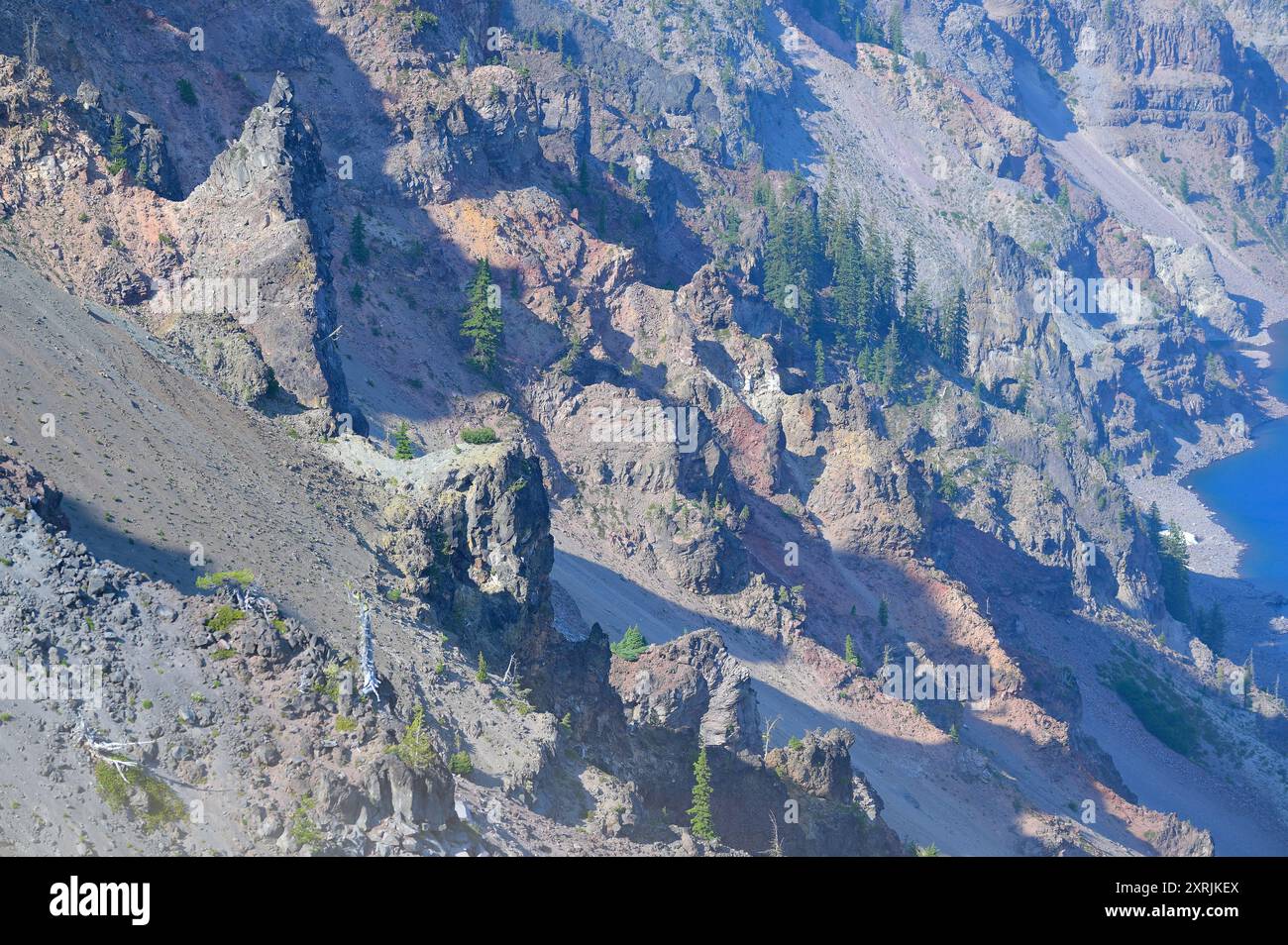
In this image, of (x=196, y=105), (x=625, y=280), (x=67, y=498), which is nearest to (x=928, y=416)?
(x=625, y=280)

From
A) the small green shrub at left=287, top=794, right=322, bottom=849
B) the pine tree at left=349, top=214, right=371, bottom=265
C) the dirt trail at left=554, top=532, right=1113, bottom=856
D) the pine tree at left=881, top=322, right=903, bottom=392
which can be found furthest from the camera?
the pine tree at left=881, top=322, right=903, bottom=392

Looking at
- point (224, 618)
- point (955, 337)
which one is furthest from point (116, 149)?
point (955, 337)

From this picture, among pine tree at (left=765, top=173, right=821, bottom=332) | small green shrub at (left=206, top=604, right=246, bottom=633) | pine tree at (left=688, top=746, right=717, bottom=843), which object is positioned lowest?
pine tree at (left=688, top=746, right=717, bottom=843)

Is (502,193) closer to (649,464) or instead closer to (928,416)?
(649,464)

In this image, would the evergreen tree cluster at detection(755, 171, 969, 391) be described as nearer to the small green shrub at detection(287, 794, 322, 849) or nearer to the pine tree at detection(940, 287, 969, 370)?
the pine tree at detection(940, 287, 969, 370)

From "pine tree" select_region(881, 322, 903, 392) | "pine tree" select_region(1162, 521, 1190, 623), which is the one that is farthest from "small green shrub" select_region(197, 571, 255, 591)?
"pine tree" select_region(1162, 521, 1190, 623)

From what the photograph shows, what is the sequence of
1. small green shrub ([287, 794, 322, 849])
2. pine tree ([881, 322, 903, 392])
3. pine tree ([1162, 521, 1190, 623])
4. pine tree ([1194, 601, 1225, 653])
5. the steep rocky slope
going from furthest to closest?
pine tree ([1162, 521, 1190, 623])
pine tree ([1194, 601, 1225, 653])
pine tree ([881, 322, 903, 392])
the steep rocky slope
small green shrub ([287, 794, 322, 849])

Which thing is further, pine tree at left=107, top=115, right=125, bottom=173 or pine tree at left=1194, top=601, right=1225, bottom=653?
pine tree at left=1194, top=601, right=1225, bottom=653

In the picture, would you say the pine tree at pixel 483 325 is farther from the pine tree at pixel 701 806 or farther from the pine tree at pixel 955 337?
the pine tree at pixel 955 337
